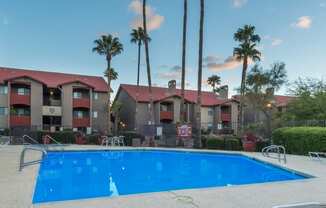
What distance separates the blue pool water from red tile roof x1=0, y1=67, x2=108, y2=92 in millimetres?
20054

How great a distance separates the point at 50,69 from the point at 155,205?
124ft

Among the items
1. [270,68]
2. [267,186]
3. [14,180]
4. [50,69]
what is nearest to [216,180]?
[267,186]

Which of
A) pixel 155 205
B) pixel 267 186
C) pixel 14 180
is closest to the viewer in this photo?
pixel 155 205

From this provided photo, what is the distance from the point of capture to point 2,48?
85.3ft

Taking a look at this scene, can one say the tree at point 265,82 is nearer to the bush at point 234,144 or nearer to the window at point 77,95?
the bush at point 234,144

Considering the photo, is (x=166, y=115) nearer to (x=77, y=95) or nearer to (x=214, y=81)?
(x=77, y=95)

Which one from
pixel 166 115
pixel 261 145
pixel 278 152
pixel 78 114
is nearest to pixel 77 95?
pixel 78 114

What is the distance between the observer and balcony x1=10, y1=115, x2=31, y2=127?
3367 cm

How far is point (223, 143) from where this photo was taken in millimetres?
22516

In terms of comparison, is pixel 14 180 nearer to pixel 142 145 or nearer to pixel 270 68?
pixel 142 145

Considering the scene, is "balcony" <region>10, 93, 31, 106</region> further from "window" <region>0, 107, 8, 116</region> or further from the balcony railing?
the balcony railing

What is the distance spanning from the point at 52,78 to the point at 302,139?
30.7m

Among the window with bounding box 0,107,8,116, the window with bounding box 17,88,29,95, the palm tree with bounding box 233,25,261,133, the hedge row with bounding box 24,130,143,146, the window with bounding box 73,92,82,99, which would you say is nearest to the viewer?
the hedge row with bounding box 24,130,143,146

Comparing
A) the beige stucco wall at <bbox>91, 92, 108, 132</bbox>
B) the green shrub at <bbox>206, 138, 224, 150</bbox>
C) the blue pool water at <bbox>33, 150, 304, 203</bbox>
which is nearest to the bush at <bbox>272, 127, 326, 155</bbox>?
the blue pool water at <bbox>33, 150, 304, 203</bbox>
